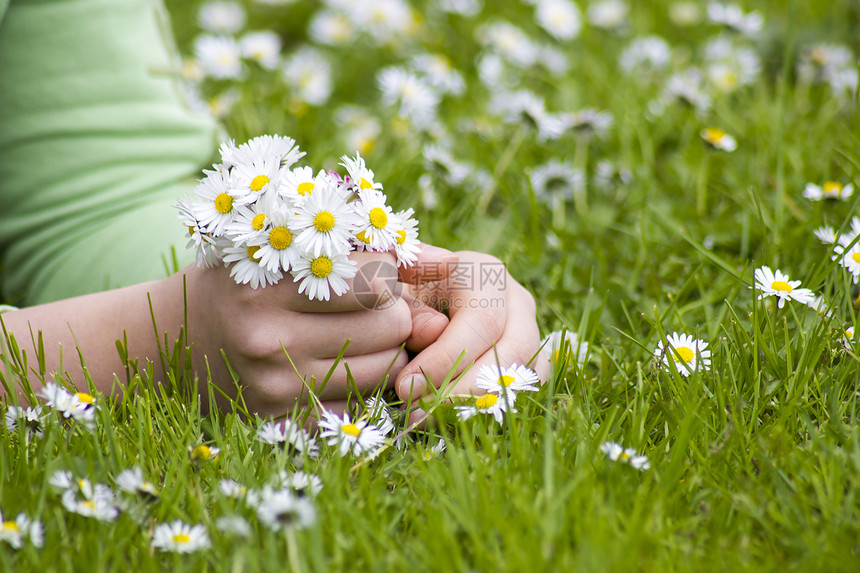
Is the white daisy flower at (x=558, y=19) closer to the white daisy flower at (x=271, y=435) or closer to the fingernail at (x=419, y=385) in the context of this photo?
the fingernail at (x=419, y=385)

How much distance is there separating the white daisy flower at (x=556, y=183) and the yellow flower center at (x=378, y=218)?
713 mm

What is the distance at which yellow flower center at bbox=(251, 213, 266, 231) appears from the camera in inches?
34.4

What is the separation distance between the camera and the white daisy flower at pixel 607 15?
95.2 inches

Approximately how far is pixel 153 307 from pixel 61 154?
48 centimetres

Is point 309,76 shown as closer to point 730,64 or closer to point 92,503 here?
point 730,64

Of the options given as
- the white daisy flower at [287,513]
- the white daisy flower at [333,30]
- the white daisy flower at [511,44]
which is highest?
the white daisy flower at [511,44]

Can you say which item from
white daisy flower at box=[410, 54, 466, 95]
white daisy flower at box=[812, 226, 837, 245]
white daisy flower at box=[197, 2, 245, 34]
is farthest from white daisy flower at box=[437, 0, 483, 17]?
white daisy flower at box=[812, 226, 837, 245]

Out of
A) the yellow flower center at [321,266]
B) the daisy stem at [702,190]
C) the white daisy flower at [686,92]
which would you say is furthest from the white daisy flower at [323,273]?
the white daisy flower at [686,92]

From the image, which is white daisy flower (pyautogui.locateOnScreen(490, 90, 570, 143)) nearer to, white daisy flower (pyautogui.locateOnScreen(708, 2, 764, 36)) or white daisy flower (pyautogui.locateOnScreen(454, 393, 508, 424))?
white daisy flower (pyautogui.locateOnScreen(708, 2, 764, 36))

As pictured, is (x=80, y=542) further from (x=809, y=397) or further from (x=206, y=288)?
(x=809, y=397)

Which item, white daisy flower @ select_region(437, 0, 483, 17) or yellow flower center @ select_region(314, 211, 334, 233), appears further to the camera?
white daisy flower @ select_region(437, 0, 483, 17)

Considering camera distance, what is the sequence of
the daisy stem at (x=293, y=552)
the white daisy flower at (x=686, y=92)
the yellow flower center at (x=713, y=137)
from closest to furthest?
the daisy stem at (x=293, y=552)
the yellow flower center at (x=713, y=137)
the white daisy flower at (x=686, y=92)

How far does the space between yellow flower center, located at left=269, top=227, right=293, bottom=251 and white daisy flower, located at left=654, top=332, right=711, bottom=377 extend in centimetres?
50

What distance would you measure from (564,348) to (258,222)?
Answer: 1.41 ft
